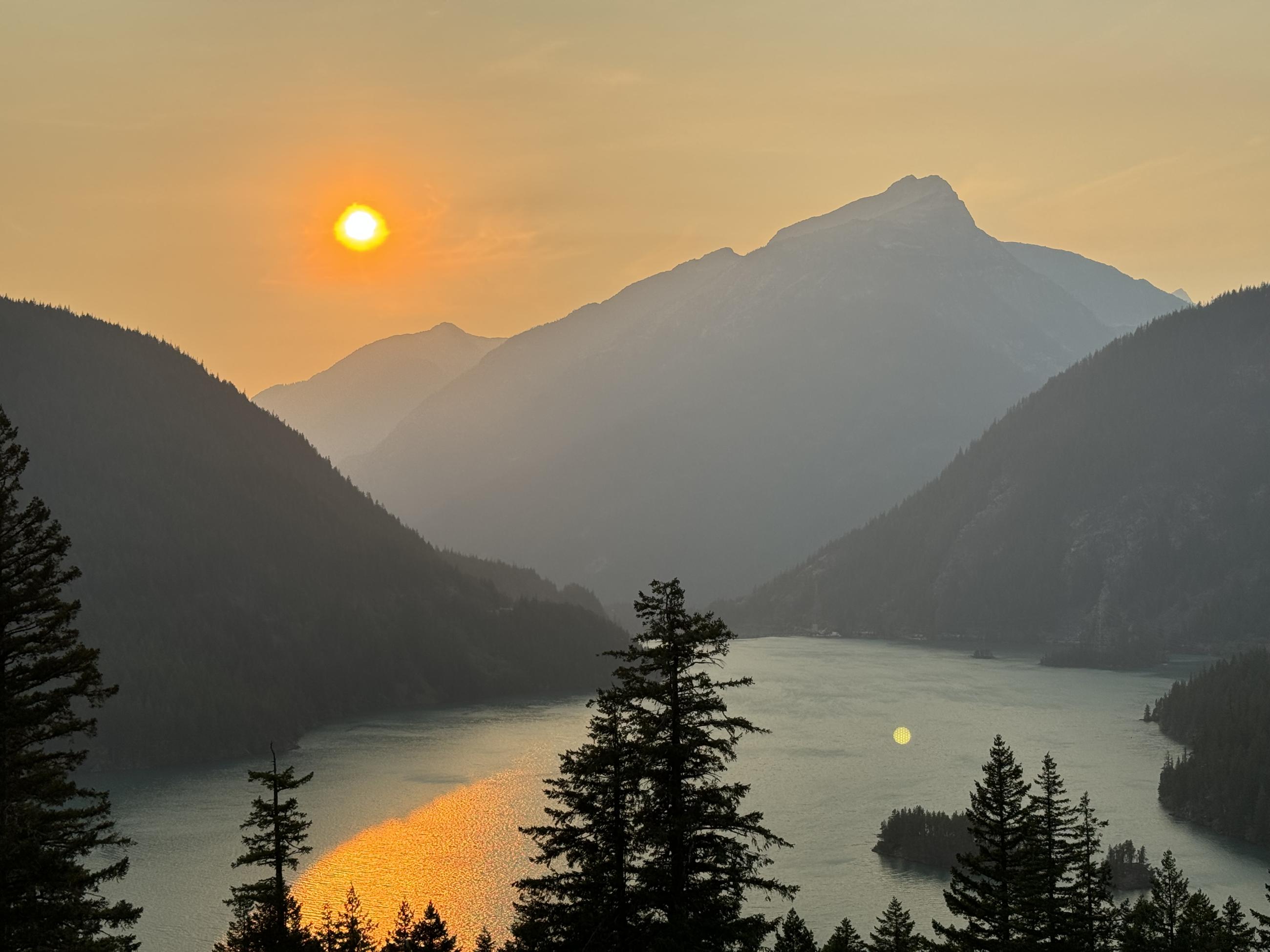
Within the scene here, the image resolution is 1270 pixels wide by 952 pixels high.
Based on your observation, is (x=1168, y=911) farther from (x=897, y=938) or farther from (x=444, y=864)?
(x=444, y=864)

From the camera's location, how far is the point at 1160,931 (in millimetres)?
69625

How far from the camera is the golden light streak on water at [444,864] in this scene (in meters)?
103

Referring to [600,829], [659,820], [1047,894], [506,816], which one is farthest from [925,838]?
[659,820]

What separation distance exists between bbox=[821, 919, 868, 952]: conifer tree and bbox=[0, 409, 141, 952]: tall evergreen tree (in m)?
39.9

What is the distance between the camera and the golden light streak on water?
103062mm

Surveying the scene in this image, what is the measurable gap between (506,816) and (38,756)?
112911 millimetres

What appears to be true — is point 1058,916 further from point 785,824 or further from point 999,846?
point 785,824

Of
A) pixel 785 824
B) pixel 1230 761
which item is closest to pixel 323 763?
pixel 785 824

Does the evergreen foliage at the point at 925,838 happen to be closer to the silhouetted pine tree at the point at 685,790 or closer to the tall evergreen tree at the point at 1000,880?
the tall evergreen tree at the point at 1000,880

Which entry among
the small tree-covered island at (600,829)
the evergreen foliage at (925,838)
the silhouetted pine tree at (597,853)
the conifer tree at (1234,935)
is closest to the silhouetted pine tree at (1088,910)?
the small tree-covered island at (600,829)

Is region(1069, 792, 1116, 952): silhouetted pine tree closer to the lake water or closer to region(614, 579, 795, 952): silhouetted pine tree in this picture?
region(614, 579, 795, 952): silhouetted pine tree

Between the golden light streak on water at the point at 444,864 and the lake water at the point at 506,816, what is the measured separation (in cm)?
27

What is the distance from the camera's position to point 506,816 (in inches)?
5468

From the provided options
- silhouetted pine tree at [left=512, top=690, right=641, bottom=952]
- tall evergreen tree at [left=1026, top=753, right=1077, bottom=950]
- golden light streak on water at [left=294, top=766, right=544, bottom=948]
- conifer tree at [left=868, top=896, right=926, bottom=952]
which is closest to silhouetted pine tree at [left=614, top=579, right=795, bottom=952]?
silhouetted pine tree at [left=512, top=690, right=641, bottom=952]
